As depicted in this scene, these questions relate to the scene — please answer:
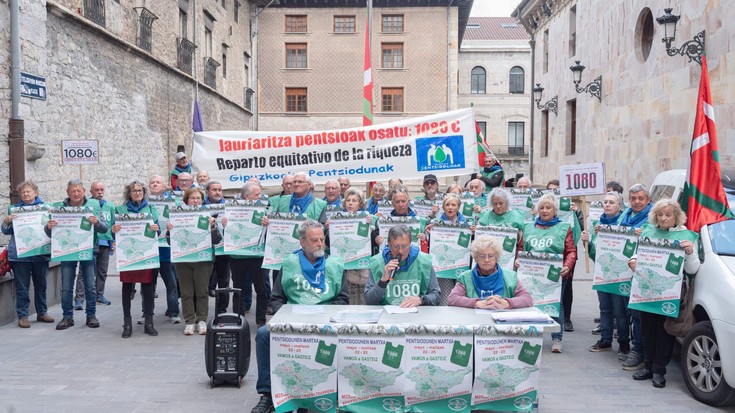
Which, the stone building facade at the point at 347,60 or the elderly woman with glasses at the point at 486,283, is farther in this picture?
the stone building facade at the point at 347,60

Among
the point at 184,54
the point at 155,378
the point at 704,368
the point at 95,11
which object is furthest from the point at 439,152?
the point at 184,54

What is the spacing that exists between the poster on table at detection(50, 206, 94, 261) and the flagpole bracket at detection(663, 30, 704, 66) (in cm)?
1112

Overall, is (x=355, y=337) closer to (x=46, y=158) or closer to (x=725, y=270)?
(x=725, y=270)

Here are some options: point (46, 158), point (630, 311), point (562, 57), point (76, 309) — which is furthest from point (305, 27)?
point (630, 311)

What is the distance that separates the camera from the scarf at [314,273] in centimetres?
573

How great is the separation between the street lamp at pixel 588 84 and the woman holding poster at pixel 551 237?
13524 mm

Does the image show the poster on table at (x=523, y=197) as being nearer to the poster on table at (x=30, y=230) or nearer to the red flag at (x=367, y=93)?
the red flag at (x=367, y=93)

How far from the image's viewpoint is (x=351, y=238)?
8023 millimetres

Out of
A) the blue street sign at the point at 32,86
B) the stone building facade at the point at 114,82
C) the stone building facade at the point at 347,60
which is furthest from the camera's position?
the stone building facade at the point at 347,60

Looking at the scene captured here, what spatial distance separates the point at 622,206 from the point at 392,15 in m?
34.9

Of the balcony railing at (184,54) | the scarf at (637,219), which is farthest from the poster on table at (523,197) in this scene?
the balcony railing at (184,54)

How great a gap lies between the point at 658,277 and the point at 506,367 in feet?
7.70

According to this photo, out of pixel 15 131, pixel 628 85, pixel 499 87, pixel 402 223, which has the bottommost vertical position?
pixel 402 223

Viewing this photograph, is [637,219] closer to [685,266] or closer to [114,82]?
[685,266]
